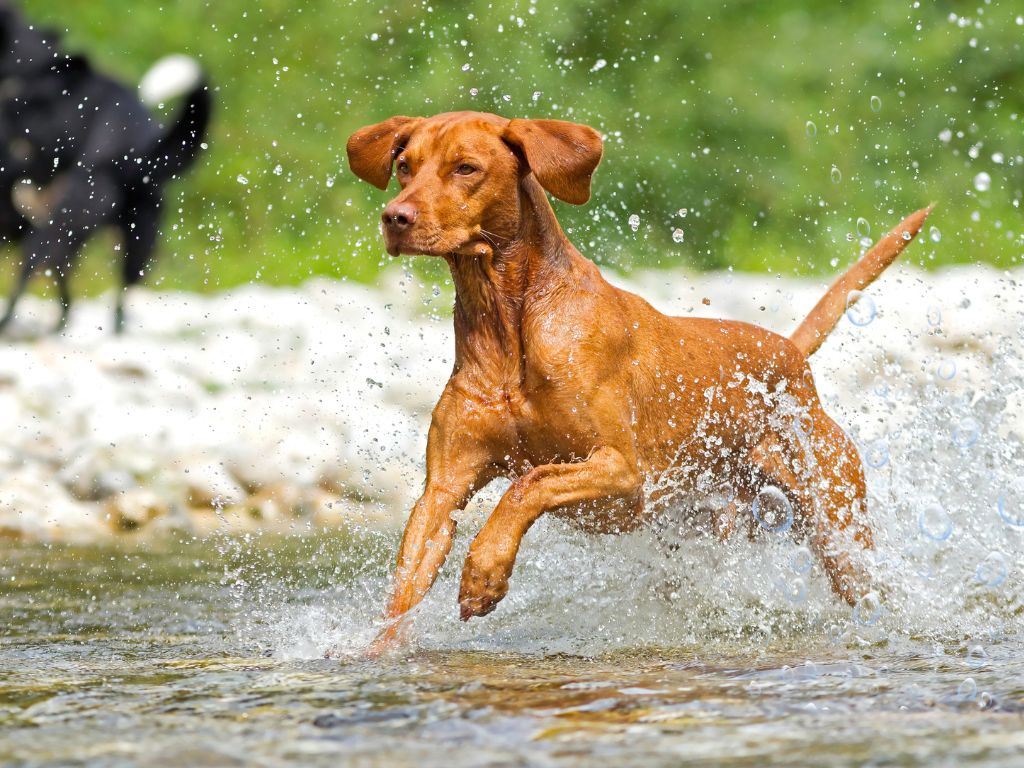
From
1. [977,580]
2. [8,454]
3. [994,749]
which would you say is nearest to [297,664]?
[994,749]

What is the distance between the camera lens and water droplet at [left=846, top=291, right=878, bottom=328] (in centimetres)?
523

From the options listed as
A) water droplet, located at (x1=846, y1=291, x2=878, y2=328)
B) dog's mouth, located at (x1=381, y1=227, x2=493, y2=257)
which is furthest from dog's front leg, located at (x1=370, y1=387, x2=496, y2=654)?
water droplet, located at (x1=846, y1=291, x2=878, y2=328)

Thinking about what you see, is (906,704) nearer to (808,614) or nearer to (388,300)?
(808,614)

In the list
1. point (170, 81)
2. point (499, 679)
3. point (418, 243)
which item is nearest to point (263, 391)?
point (170, 81)

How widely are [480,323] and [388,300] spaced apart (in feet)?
21.3

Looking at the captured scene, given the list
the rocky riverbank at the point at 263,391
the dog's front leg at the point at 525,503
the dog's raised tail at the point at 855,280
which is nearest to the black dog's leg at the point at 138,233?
the rocky riverbank at the point at 263,391

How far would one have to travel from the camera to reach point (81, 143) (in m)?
10.2

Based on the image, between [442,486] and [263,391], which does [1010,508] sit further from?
[263,391]

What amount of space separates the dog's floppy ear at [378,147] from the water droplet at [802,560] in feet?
6.52

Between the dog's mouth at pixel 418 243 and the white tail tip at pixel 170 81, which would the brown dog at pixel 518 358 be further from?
the white tail tip at pixel 170 81

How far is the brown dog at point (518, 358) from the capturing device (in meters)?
4.12

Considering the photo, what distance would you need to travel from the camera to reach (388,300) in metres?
10.8

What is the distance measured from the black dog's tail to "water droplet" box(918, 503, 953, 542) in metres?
6.41

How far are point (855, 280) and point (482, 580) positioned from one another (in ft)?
7.15
